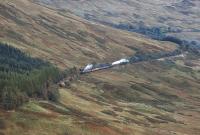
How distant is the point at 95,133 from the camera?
5674 inches

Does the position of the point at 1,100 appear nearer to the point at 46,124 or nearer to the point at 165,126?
the point at 46,124

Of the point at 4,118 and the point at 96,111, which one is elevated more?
the point at 4,118

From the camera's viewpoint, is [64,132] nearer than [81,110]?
Yes

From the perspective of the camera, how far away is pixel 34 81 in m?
190

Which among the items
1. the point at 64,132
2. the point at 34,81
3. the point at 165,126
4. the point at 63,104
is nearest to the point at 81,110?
the point at 63,104

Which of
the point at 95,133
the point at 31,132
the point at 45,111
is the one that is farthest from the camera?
the point at 45,111

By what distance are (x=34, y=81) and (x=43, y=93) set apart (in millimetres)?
5871

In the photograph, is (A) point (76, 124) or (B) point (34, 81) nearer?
(A) point (76, 124)

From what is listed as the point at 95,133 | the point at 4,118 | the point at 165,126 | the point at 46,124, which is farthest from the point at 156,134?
the point at 4,118

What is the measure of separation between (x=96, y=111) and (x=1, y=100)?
52.6 meters

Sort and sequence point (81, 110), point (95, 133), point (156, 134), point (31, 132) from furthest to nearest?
point (81, 110) → point (156, 134) → point (95, 133) → point (31, 132)

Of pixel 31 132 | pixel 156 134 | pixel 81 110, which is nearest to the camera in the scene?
pixel 31 132

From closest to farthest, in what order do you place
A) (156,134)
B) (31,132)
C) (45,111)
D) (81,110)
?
(31,132) → (45,111) → (156,134) → (81,110)

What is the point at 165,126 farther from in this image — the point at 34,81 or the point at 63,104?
the point at 34,81
